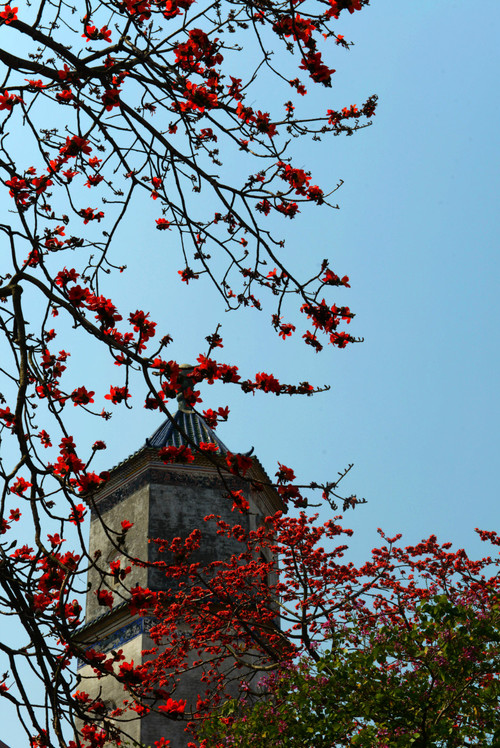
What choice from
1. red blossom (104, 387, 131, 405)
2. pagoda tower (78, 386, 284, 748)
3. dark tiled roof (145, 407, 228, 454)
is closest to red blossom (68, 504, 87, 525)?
red blossom (104, 387, 131, 405)

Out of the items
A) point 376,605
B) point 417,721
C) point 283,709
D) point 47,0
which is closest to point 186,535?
point 376,605

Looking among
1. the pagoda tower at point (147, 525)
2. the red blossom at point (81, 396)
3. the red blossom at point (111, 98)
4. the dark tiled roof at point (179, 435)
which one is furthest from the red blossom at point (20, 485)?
the dark tiled roof at point (179, 435)

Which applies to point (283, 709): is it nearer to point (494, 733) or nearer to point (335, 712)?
point (335, 712)

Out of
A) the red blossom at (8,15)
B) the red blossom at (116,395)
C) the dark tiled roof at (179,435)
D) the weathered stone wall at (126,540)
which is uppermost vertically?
the dark tiled roof at (179,435)

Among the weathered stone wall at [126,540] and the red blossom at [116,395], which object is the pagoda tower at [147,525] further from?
the red blossom at [116,395]

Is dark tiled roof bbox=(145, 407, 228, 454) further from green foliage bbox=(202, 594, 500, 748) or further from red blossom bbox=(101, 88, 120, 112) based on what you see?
red blossom bbox=(101, 88, 120, 112)

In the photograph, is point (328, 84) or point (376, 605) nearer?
point (328, 84)

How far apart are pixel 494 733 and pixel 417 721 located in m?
0.64

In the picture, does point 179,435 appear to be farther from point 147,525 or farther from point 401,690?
point 401,690

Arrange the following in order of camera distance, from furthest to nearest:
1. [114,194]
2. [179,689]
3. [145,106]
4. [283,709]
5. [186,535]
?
Answer: [186,535]
[179,689]
[283,709]
[145,106]
[114,194]

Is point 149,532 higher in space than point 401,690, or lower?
higher

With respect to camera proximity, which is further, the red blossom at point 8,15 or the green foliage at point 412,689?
the green foliage at point 412,689

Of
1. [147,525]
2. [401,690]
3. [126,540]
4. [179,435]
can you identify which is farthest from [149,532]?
[401,690]

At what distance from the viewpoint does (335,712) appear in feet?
23.7
